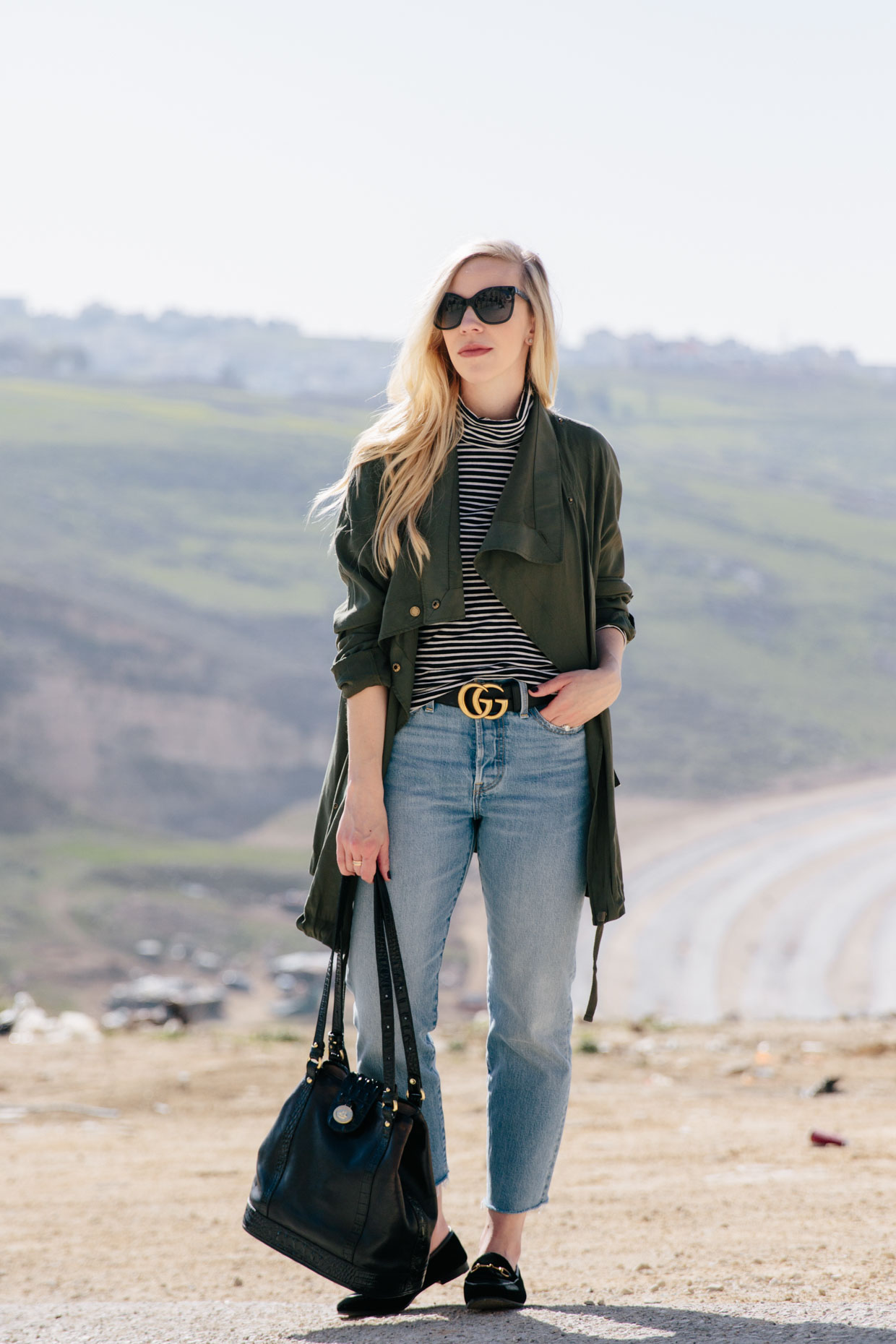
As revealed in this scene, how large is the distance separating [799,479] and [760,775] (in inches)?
1589

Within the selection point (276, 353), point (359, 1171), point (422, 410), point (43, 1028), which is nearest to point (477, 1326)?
point (359, 1171)

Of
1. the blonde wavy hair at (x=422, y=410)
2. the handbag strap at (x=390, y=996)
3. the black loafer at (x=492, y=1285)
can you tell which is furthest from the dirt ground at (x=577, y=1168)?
the blonde wavy hair at (x=422, y=410)

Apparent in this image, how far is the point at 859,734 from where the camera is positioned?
44688mm

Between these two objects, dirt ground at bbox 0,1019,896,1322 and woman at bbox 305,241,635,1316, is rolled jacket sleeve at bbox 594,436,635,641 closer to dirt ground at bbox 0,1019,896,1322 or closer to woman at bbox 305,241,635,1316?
woman at bbox 305,241,635,1316

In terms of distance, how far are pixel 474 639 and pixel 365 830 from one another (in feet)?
1.26

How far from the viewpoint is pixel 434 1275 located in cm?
→ 211

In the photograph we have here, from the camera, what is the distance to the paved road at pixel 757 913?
22.5m

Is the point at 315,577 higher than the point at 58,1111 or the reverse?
higher

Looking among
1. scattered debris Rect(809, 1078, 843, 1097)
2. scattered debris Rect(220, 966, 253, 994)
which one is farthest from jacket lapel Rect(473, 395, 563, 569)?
scattered debris Rect(220, 966, 253, 994)

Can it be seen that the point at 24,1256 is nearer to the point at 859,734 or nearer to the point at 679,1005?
the point at 679,1005

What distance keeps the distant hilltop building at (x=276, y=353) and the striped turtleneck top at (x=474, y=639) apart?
91.0 metres

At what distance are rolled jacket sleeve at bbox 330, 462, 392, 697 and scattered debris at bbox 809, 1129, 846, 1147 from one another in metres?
3.08

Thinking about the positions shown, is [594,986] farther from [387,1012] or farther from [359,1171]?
[359,1171]

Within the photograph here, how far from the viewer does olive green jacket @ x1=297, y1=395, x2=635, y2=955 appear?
2008mm
